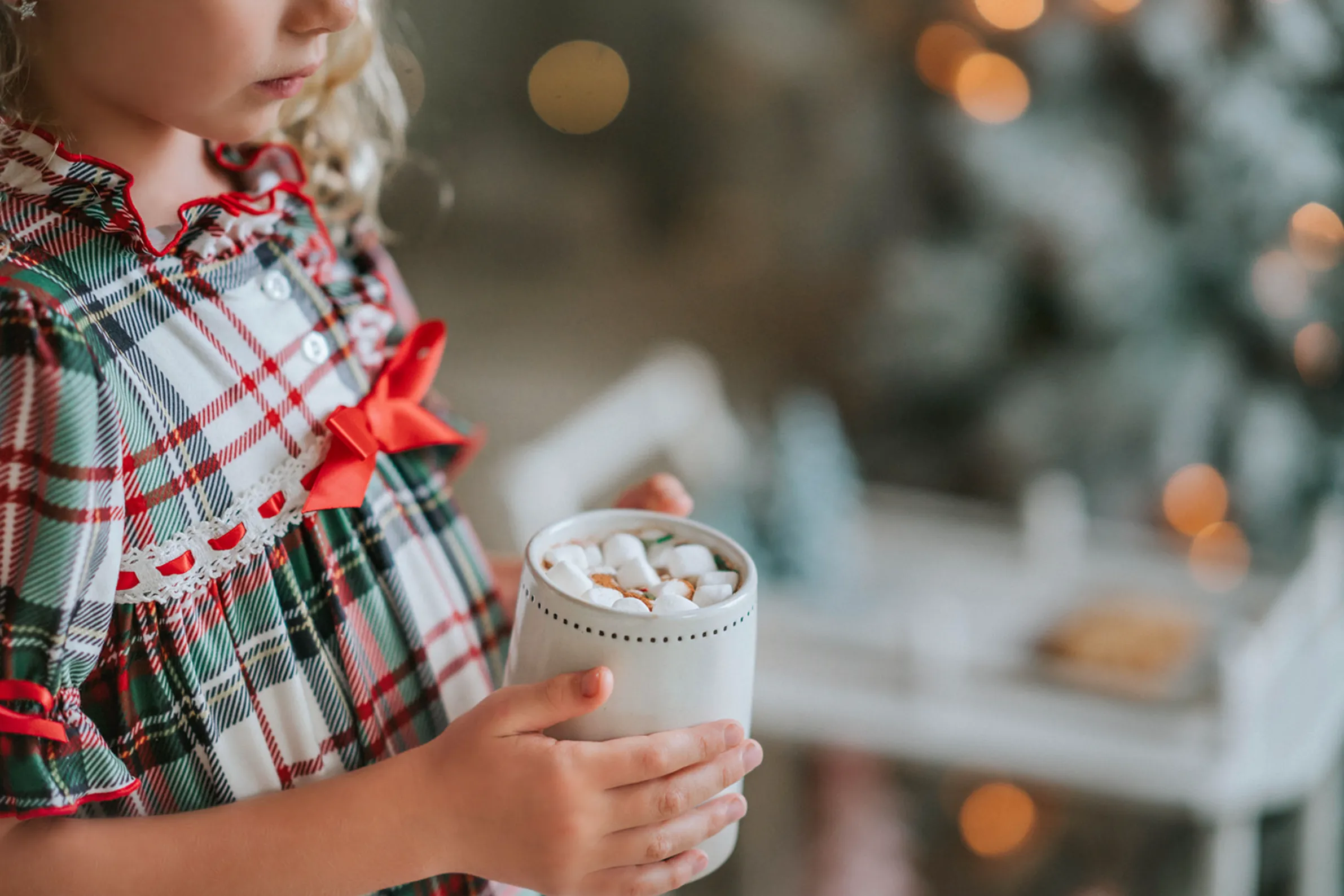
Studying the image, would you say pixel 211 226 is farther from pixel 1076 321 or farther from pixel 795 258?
pixel 795 258

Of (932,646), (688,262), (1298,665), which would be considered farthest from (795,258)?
(1298,665)

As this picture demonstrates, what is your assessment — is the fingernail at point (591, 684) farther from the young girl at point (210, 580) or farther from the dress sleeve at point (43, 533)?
the dress sleeve at point (43, 533)

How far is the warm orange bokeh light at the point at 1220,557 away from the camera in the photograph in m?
1.42

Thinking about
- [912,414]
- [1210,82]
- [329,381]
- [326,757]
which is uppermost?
[1210,82]

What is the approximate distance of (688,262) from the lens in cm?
209

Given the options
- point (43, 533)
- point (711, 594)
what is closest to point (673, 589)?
point (711, 594)

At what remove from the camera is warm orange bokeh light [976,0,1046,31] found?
4.66ft

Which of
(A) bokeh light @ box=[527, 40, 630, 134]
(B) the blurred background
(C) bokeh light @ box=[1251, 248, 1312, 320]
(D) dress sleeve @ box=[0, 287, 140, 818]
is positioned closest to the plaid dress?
(D) dress sleeve @ box=[0, 287, 140, 818]

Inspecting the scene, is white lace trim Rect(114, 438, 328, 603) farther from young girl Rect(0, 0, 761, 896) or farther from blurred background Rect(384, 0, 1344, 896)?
blurred background Rect(384, 0, 1344, 896)

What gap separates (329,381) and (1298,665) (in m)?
1.17

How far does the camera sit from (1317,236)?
4.46ft

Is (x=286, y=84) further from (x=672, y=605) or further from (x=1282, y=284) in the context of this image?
(x=1282, y=284)

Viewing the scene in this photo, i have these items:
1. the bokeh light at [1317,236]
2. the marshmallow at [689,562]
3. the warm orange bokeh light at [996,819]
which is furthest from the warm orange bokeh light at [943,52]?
the marshmallow at [689,562]

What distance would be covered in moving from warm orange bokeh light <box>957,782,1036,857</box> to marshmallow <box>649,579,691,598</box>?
1.00 m
